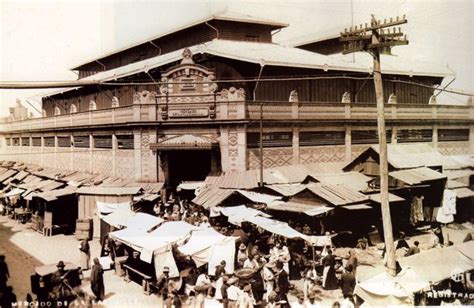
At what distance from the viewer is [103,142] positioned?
932 inches

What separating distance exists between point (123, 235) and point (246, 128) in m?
8.34

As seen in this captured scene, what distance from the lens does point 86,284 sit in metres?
13.4

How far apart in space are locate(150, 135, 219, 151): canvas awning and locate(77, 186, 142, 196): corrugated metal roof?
2272mm

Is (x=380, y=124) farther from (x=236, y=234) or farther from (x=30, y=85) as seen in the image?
(x=30, y=85)

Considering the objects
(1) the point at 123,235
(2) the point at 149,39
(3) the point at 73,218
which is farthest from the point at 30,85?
(2) the point at 149,39

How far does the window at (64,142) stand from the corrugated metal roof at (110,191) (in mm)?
8219

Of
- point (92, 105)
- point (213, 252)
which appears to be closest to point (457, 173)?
point (213, 252)

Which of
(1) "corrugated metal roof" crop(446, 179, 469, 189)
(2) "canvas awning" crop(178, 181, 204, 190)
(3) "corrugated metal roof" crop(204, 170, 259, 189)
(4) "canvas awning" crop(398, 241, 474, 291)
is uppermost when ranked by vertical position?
(3) "corrugated metal roof" crop(204, 170, 259, 189)

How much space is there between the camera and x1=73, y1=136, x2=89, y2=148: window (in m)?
25.4

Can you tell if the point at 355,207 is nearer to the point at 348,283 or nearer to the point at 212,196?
the point at 348,283

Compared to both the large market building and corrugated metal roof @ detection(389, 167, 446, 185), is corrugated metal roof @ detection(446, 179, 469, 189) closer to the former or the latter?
corrugated metal roof @ detection(389, 167, 446, 185)

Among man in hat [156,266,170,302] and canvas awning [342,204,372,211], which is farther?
canvas awning [342,204,372,211]

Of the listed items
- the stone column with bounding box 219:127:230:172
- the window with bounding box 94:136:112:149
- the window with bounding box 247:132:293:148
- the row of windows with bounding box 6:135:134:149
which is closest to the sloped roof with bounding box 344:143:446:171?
the window with bounding box 247:132:293:148

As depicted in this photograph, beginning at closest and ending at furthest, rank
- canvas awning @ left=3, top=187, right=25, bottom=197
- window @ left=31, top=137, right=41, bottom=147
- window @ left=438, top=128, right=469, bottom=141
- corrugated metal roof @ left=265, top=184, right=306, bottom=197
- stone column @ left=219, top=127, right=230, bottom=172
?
corrugated metal roof @ left=265, top=184, right=306, bottom=197, stone column @ left=219, top=127, right=230, bottom=172, canvas awning @ left=3, top=187, right=25, bottom=197, window @ left=438, top=128, right=469, bottom=141, window @ left=31, top=137, right=41, bottom=147
